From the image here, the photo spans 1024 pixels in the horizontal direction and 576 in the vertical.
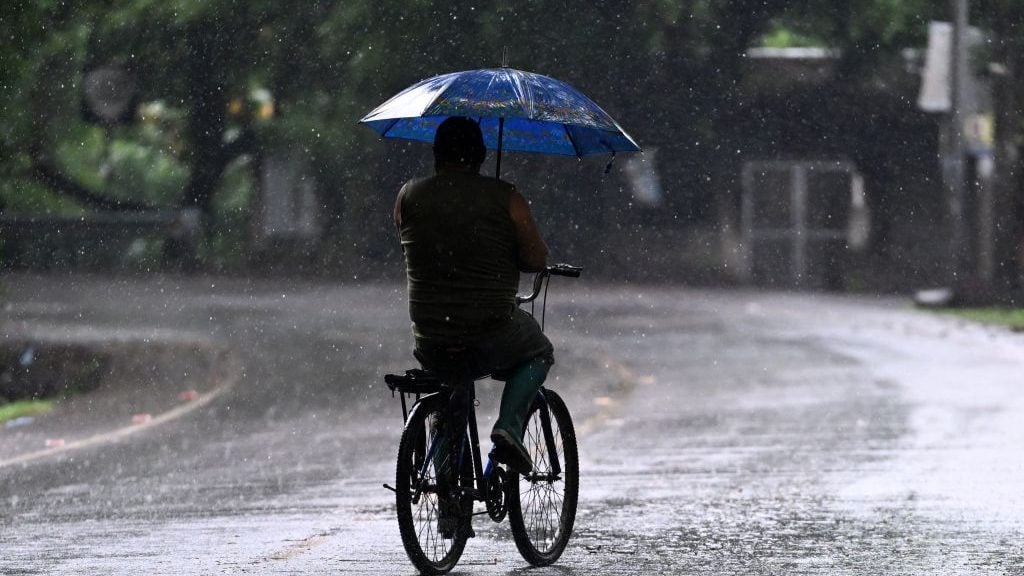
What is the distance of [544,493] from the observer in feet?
26.3

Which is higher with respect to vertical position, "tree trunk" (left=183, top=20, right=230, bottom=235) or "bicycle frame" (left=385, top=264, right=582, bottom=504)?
"tree trunk" (left=183, top=20, right=230, bottom=235)

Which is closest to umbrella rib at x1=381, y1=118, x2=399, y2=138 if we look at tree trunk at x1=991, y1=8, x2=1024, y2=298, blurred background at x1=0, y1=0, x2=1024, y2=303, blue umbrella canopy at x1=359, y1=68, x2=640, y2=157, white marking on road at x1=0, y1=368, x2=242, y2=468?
blue umbrella canopy at x1=359, y1=68, x2=640, y2=157

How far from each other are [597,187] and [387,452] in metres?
27.3

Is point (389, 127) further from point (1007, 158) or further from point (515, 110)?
point (1007, 158)

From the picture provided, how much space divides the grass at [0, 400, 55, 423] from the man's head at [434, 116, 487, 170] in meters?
9.84

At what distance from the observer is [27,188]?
42.2 m

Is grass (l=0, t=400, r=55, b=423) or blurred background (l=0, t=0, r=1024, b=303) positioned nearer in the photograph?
grass (l=0, t=400, r=55, b=423)

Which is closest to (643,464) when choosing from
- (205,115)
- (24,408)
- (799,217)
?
(24,408)

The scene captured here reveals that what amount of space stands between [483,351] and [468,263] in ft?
1.15

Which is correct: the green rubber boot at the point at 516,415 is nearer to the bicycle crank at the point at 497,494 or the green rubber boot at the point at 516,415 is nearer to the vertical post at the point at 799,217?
the bicycle crank at the point at 497,494

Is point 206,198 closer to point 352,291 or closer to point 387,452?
point 352,291

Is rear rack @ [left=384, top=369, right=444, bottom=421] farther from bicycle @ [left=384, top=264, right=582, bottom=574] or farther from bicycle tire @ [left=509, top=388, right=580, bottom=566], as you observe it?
bicycle tire @ [left=509, top=388, right=580, bottom=566]

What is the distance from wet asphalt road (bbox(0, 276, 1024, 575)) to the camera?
820 cm

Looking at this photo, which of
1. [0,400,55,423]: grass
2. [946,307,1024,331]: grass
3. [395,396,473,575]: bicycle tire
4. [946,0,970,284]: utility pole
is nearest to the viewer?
[395,396,473,575]: bicycle tire
